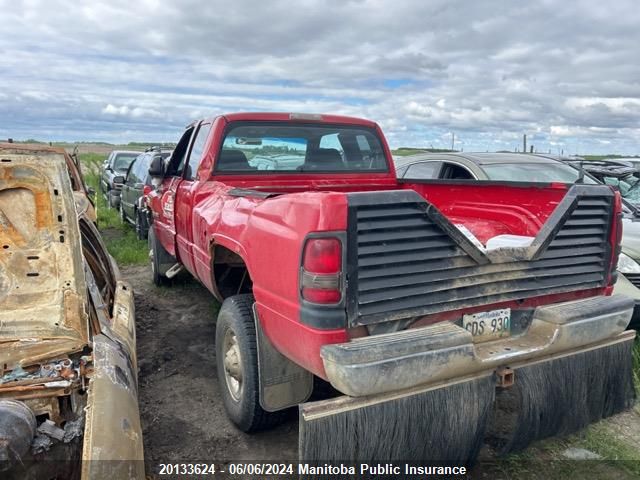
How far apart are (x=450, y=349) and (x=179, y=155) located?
3993 mm

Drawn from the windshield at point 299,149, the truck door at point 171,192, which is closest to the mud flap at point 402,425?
the windshield at point 299,149

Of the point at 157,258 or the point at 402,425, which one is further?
the point at 157,258

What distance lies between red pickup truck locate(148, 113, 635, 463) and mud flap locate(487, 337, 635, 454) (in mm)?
11

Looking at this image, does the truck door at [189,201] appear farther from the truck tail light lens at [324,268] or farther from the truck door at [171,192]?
the truck tail light lens at [324,268]

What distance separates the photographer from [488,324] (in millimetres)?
2916

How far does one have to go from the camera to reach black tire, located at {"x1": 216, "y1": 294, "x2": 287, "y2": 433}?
10.6 feet

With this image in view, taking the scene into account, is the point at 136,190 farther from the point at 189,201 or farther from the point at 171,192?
the point at 189,201

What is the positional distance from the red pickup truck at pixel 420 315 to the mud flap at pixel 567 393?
0.01 metres

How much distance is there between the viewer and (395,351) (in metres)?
2.40

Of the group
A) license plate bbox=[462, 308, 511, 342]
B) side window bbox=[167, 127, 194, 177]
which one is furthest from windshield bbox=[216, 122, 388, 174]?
license plate bbox=[462, 308, 511, 342]

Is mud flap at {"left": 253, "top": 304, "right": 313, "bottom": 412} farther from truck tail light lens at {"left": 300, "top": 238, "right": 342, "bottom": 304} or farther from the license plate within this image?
the license plate

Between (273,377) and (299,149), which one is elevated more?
(299,149)

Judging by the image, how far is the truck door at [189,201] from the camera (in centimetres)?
458

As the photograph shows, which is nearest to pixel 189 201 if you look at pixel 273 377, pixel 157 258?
pixel 273 377
